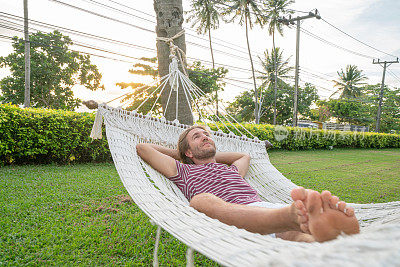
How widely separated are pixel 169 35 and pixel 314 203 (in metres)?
2.23

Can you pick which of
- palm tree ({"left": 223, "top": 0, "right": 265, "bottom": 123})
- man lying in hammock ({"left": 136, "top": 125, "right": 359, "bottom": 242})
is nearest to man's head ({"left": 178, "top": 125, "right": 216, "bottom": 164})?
man lying in hammock ({"left": 136, "top": 125, "right": 359, "bottom": 242})

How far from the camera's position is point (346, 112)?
27.7m

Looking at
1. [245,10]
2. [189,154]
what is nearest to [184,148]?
[189,154]

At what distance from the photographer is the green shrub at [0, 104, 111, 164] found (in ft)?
12.1

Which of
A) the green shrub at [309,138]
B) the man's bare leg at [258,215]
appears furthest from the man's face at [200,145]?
the green shrub at [309,138]

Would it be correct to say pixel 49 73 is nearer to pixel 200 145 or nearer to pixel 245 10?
pixel 245 10

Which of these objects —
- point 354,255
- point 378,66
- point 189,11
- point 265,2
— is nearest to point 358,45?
point 378,66

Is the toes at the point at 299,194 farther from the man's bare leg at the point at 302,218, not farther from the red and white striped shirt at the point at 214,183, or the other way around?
the red and white striped shirt at the point at 214,183

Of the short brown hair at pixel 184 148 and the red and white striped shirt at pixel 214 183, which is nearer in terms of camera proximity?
the red and white striped shirt at pixel 214 183

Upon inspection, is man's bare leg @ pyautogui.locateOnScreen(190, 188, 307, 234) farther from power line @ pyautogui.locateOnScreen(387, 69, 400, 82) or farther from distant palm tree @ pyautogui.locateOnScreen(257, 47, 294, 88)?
power line @ pyautogui.locateOnScreen(387, 69, 400, 82)

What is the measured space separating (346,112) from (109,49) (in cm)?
2708

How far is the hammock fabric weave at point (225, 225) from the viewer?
0.43 m

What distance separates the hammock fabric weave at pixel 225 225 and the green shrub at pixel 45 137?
104 inches

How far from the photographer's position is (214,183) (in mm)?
1451
